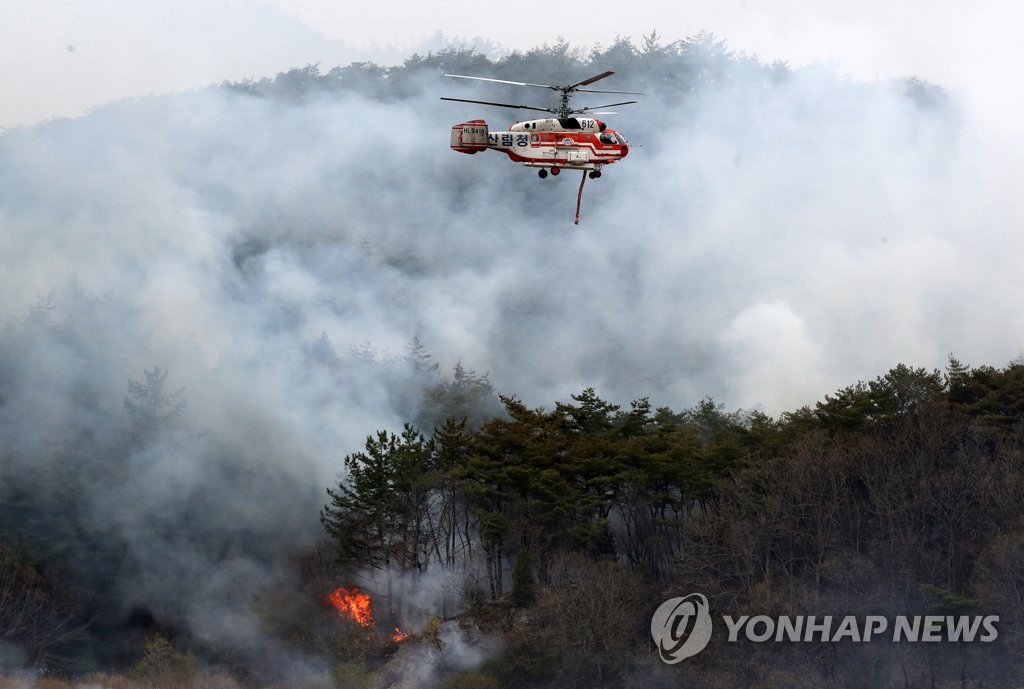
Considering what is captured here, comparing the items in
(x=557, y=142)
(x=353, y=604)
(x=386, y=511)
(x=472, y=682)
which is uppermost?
(x=557, y=142)

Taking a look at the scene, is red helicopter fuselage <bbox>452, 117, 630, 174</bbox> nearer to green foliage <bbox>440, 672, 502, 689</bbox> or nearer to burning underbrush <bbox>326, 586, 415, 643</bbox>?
green foliage <bbox>440, 672, 502, 689</bbox>

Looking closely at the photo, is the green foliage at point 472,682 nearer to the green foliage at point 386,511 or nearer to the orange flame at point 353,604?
Result: the orange flame at point 353,604

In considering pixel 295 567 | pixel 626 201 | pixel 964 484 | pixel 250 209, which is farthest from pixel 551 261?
pixel 964 484

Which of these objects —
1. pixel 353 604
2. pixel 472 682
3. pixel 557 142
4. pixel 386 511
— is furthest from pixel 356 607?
pixel 557 142

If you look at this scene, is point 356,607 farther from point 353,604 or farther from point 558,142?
point 558,142

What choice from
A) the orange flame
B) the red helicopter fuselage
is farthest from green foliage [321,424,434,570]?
the red helicopter fuselage

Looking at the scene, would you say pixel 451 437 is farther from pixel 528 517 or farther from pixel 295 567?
pixel 295 567

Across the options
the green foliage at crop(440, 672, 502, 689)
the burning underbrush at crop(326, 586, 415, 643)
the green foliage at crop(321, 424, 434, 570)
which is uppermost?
the green foliage at crop(321, 424, 434, 570)

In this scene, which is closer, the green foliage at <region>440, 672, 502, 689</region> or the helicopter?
the helicopter

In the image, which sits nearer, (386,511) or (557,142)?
(557,142)
